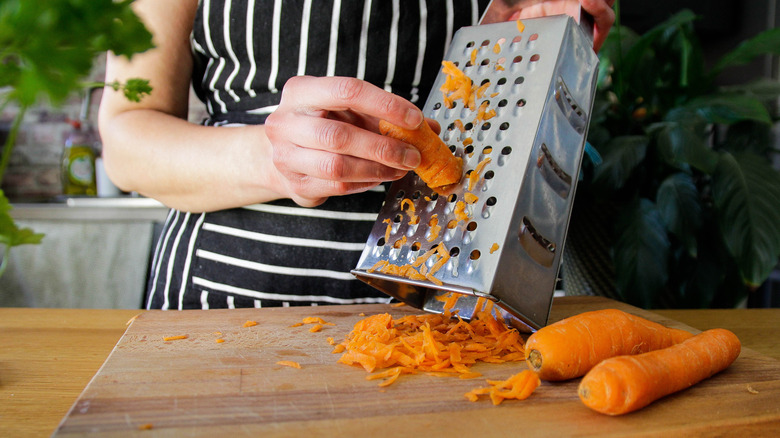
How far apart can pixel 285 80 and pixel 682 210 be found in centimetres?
111

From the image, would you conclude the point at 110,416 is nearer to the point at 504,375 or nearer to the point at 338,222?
the point at 504,375

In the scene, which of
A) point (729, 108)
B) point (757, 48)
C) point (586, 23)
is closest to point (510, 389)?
point (586, 23)

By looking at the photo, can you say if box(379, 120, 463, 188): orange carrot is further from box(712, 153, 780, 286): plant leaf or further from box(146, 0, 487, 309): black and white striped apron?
box(712, 153, 780, 286): plant leaf

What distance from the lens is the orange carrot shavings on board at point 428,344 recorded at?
72cm

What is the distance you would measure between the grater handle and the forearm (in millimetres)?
587

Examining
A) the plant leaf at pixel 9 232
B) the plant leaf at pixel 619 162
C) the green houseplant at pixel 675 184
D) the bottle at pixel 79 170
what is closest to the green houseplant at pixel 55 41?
the plant leaf at pixel 9 232

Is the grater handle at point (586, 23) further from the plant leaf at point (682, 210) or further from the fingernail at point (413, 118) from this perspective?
the plant leaf at point (682, 210)

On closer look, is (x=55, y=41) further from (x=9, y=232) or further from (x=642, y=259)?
(x=642, y=259)

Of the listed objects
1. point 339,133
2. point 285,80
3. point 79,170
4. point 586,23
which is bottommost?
point 79,170

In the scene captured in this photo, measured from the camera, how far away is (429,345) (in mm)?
748

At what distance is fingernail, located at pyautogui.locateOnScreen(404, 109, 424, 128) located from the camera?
0.72 metres

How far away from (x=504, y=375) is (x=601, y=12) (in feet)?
2.13

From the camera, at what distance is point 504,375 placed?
711 mm

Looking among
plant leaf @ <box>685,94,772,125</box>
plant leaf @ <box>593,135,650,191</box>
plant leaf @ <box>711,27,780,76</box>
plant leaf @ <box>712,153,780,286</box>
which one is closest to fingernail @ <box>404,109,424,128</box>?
plant leaf @ <box>593,135,650,191</box>
